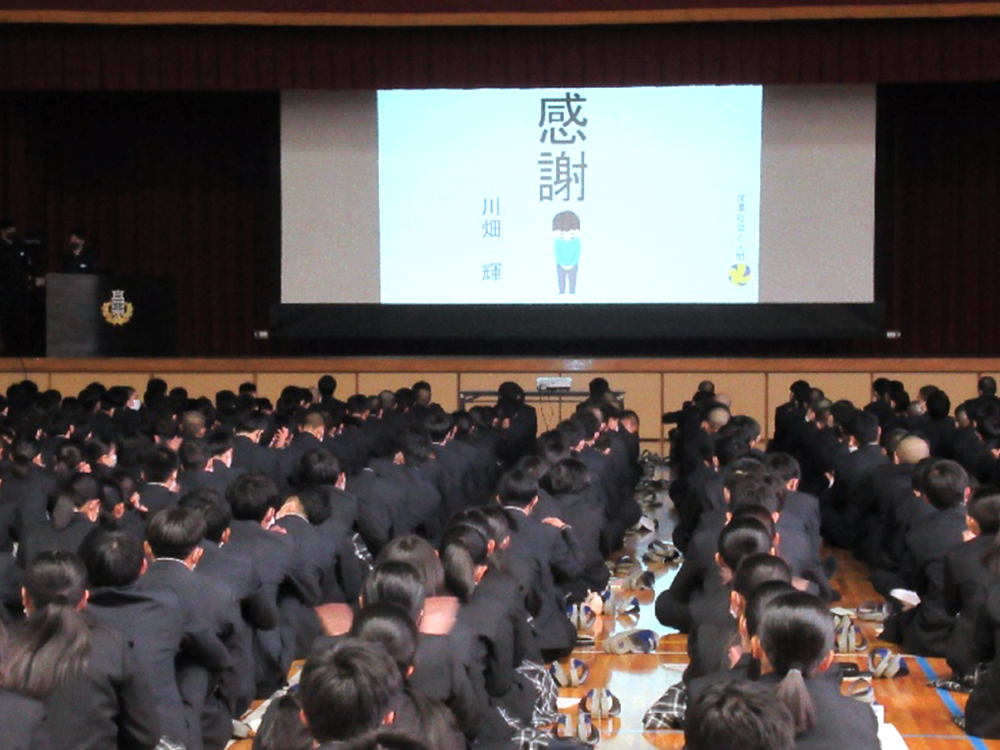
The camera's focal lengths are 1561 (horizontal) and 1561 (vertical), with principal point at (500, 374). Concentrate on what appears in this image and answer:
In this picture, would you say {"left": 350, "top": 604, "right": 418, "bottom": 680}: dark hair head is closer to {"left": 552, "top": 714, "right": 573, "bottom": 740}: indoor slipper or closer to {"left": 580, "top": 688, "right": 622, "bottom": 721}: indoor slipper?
{"left": 552, "top": 714, "right": 573, "bottom": 740}: indoor slipper

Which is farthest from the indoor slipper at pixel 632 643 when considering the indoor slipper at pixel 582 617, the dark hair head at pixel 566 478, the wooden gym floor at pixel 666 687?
the dark hair head at pixel 566 478

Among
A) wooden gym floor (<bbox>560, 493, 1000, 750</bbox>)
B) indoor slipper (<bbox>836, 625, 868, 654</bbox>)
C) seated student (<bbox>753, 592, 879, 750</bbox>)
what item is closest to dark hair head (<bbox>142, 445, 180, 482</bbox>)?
wooden gym floor (<bbox>560, 493, 1000, 750</bbox>)

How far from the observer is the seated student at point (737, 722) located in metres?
2.33

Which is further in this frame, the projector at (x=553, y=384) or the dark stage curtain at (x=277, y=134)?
the projector at (x=553, y=384)

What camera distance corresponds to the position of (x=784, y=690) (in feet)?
9.89

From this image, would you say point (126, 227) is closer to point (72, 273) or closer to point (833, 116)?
point (72, 273)

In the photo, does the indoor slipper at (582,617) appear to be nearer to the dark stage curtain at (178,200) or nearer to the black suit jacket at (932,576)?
the black suit jacket at (932,576)

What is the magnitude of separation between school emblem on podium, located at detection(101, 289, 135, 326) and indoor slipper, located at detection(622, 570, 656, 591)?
6.73m

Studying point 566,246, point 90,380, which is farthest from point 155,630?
point 566,246

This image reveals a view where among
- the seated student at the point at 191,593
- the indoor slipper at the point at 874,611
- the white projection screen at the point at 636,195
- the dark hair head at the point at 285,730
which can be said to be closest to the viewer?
the dark hair head at the point at 285,730

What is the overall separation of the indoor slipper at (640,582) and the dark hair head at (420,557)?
12.8ft

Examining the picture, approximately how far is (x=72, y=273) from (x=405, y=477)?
20.7ft

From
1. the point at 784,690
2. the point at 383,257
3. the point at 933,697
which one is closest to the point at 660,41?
the point at 383,257

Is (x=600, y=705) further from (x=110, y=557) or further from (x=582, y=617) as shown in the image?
(x=110, y=557)
